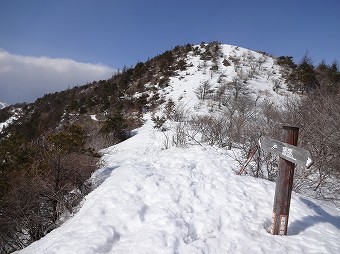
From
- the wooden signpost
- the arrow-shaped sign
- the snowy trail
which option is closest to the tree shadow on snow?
the snowy trail

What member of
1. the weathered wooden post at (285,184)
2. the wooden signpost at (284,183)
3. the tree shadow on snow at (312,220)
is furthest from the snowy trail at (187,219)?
the weathered wooden post at (285,184)

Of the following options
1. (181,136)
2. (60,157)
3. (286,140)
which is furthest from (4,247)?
(181,136)

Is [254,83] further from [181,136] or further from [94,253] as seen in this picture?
[94,253]

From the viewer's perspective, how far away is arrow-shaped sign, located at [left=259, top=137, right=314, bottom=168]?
321 centimetres

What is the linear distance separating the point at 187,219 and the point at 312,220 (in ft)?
6.64

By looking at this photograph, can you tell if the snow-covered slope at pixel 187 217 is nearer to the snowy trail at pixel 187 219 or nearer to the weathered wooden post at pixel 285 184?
the snowy trail at pixel 187 219

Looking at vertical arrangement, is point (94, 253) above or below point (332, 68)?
below

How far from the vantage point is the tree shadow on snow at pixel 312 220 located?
13.6 feet

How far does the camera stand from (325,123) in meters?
7.44

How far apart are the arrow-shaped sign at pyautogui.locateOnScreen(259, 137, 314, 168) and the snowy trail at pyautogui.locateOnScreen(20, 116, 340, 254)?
117 centimetres

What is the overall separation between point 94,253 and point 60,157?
3.86 m

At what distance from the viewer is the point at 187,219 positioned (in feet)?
14.0

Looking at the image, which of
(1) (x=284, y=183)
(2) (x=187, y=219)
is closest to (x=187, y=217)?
(2) (x=187, y=219)

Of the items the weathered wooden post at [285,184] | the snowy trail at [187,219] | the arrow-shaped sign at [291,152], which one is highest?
the arrow-shaped sign at [291,152]
